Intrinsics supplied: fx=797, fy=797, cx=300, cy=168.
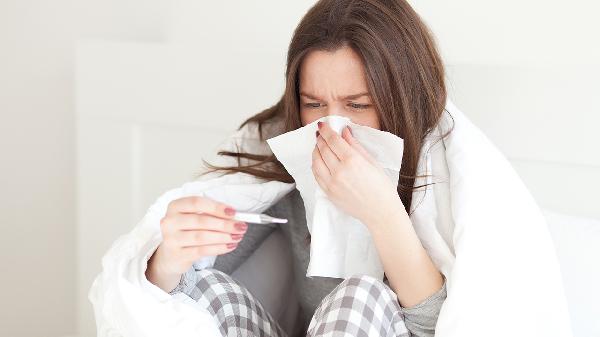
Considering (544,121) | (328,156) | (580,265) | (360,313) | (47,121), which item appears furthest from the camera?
(47,121)

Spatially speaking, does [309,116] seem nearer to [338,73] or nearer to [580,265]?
[338,73]

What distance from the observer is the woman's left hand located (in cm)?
108

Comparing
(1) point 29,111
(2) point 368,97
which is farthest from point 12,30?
(2) point 368,97

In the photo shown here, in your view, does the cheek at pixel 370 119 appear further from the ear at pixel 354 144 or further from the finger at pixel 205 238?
the finger at pixel 205 238

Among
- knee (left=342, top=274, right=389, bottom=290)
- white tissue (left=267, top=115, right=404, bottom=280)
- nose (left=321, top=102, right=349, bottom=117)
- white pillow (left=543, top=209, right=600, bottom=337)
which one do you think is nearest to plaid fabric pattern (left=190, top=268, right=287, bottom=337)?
white tissue (left=267, top=115, right=404, bottom=280)

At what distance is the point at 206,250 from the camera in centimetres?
103

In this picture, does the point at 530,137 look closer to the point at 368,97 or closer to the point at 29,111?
the point at 368,97

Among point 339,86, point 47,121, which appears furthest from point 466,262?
point 47,121

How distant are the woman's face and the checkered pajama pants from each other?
0.80ft

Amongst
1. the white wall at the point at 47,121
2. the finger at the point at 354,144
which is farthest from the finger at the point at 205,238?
the white wall at the point at 47,121

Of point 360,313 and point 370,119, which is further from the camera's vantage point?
point 370,119

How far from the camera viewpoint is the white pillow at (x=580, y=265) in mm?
1187

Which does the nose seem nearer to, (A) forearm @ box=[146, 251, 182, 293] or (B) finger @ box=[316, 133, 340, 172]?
(B) finger @ box=[316, 133, 340, 172]

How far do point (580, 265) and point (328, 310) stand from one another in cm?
44
